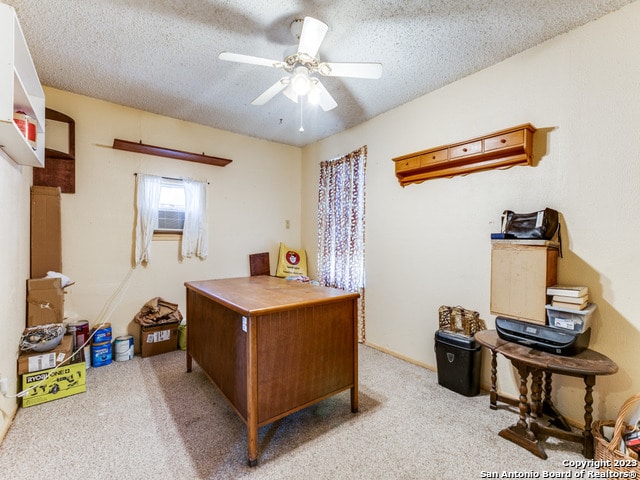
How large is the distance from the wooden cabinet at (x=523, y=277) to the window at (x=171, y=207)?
3461 mm

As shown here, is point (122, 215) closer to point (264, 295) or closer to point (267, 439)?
point (264, 295)

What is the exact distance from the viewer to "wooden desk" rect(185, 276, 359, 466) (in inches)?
68.4

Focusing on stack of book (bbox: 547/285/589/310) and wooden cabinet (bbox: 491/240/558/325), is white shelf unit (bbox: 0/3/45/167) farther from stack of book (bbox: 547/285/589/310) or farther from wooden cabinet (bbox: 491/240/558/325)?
stack of book (bbox: 547/285/589/310)

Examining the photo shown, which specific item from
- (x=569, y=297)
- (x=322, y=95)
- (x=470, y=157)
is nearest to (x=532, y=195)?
(x=470, y=157)

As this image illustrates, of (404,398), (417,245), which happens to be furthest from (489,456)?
(417,245)

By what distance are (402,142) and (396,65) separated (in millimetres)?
883

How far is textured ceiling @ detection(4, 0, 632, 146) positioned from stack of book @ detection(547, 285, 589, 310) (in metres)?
1.81

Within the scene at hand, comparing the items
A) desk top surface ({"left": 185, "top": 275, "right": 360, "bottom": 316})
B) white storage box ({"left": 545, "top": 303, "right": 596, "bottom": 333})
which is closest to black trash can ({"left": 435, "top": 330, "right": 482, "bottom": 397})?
white storage box ({"left": 545, "top": 303, "right": 596, "bottom": 333})

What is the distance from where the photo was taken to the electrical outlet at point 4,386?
1.85 meters

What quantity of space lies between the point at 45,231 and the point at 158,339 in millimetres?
1522

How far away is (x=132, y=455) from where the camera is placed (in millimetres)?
1744

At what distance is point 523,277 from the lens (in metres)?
2.04

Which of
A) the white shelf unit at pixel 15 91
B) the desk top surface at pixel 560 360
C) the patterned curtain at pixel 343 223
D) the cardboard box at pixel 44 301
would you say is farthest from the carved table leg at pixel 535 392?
the cardboard box at pixel 44 301

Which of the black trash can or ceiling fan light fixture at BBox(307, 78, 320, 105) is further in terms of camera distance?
the black trash can
